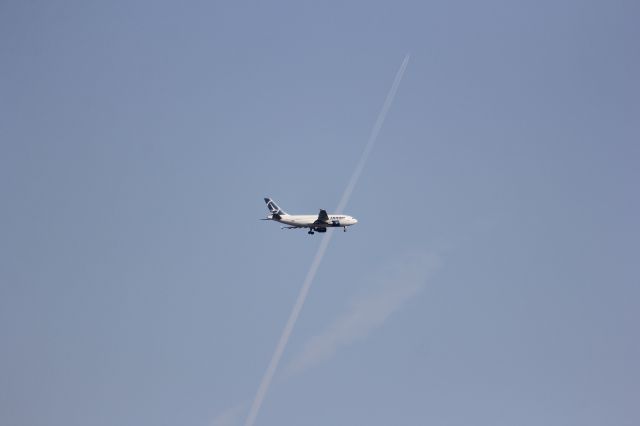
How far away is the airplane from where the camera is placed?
125 m

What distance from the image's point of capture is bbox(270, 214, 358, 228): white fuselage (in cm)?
12512

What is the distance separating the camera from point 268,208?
5084 inches

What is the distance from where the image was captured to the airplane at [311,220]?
125 meters

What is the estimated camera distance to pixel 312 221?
126000mm

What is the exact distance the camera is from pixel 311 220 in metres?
126

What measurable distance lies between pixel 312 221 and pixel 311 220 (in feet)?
0.79

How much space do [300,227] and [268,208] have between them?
6.67m

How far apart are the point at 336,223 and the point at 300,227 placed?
603 cm

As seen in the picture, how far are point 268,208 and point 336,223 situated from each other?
12.1 metres

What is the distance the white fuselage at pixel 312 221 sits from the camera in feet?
411

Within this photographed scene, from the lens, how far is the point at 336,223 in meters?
126
